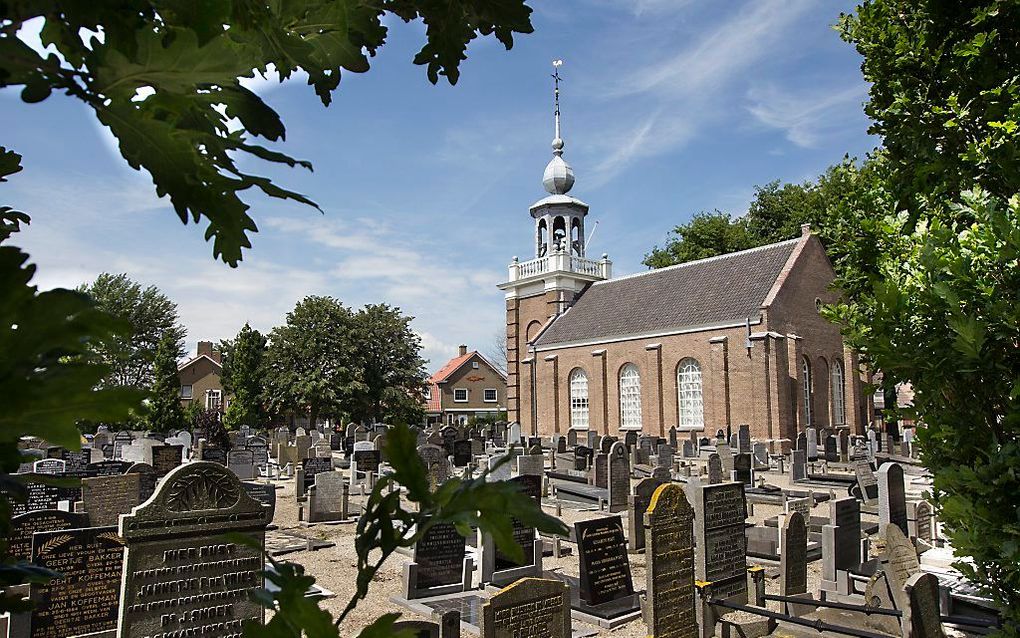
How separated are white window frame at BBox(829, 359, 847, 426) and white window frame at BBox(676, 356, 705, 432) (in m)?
6.49

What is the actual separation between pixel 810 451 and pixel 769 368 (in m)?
5.86

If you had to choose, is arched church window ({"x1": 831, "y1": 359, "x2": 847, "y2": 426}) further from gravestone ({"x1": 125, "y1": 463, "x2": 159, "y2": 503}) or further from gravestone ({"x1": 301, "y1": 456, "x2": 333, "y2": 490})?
gravestone ({"x1": 125, "y1": 463, "x2": 159, "y2": 503})

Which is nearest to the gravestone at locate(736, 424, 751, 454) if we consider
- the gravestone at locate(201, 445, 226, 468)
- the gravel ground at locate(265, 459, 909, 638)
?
the gravel ground at locate(265, 459, 909, 638)

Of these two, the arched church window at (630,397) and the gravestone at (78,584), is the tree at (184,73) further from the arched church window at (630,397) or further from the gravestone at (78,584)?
the arched church window at (630,397)

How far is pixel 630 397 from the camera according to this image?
35844 mm

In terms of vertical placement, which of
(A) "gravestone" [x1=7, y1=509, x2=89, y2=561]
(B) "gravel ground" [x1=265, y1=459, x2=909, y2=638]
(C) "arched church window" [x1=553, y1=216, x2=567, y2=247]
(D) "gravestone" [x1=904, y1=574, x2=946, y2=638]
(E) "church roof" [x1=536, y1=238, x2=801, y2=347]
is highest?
(C) "arched church window" [x1=553, y1=216, x2=567, y2=247]

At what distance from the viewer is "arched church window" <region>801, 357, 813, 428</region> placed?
31.3 meters

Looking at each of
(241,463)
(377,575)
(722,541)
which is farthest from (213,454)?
(722,541)

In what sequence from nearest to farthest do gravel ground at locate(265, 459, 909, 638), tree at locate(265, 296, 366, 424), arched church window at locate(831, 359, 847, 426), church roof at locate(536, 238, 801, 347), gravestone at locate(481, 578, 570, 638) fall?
1. gravestone at locate(481, 578, 570, 638)
2. gravel ground at locate(265, 459, 909, 638)
3. church roof at locate(536, 238, 801, 347)
4. arched church window at locate(831, 359, 847, 426)
5. tree at locate(265, 296, 366, 424)

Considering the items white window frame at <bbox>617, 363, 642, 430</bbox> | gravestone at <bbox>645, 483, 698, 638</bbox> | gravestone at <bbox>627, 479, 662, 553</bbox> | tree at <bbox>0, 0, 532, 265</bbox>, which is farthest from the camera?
white window frame at <bbox>617, 363, 642, 430</bbox>

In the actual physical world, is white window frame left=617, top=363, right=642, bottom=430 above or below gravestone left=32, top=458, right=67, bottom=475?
above

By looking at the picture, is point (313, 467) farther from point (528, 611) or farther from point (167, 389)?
point (167, 389)

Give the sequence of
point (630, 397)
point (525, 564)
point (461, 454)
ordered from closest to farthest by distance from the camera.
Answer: point (525, 564) → point (461, 454) → point (630, 397)

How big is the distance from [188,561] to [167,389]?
32766 millimetres
